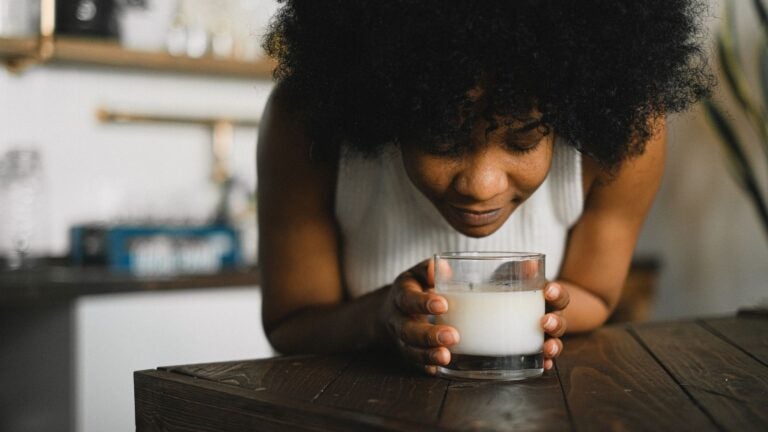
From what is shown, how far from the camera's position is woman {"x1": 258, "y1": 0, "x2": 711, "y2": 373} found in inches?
32.2

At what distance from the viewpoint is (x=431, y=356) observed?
0.82 metres

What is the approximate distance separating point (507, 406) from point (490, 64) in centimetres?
31

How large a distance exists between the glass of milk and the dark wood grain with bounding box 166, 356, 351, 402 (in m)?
0.13

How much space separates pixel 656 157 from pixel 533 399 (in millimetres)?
547

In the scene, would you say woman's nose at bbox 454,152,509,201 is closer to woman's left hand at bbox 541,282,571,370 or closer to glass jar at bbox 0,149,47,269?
woman's left hand at bbox 541,282,571,370

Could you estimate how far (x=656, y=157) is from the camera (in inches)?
46.1

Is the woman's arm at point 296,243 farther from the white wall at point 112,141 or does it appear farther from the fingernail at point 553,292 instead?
the white wall at point 112,141

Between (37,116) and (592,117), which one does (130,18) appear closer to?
(37,116)

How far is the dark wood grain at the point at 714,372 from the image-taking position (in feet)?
2.21

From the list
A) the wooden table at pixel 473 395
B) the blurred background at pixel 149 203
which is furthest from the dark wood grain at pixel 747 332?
the blurred background at pixel 149 203

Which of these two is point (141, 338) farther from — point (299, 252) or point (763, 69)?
point (763, 69)

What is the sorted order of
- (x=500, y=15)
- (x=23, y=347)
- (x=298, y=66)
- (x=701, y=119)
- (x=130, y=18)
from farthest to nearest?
(x=701, y=119) → (x=130, y=18) → (x=23, y=347) → (x=298, y=66) → (x=500, y=15)

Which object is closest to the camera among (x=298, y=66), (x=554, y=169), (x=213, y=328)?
Result: (x=298, y=66)

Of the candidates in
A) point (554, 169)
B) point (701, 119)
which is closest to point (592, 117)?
point (554, 169)
